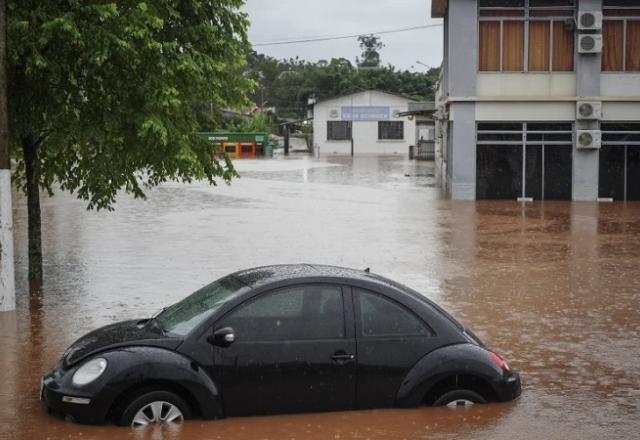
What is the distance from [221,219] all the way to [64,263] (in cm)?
833

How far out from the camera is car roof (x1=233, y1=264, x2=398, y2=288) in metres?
7.63

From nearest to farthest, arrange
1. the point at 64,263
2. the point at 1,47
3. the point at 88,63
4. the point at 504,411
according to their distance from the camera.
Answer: the point at 504,411 → the point at 1,47 → the point at 88,63 → the point at 64,263

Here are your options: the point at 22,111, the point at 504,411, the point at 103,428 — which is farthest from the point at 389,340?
the point at 22,111

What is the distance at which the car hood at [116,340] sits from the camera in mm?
7336

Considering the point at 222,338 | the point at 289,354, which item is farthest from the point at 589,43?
the point at 222,338

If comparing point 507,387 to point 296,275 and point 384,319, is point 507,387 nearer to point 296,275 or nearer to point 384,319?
point 384,319

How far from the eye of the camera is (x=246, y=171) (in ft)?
162

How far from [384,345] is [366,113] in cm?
6951

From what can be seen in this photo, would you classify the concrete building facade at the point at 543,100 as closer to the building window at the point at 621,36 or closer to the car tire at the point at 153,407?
the building window at the point at 621,36

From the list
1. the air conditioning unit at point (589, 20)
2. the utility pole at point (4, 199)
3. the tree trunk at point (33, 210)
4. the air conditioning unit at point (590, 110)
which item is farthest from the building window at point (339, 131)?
the utility pole at point (4, 199)

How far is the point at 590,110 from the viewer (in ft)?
103

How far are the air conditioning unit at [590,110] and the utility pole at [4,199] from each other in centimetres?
2313

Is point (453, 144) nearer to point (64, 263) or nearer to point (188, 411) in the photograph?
point (64, 263)

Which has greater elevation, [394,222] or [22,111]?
[22,111]
